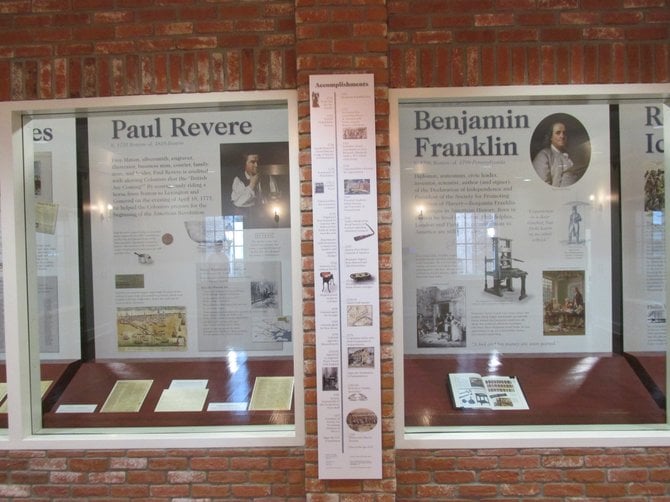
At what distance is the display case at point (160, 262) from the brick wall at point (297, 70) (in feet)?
0.92

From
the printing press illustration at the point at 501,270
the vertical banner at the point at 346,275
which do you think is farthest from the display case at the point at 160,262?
the printing press illustration at the point at 501,270

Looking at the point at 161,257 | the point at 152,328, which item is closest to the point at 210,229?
the point at 161,257

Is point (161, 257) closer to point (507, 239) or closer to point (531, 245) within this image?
point (507, 239)

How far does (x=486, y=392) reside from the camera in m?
2.57

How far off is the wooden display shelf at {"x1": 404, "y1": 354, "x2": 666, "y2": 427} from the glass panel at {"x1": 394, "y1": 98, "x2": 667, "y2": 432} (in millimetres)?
12

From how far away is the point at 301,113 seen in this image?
2.24 meters

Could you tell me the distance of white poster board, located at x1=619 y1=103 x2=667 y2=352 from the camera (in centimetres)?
262

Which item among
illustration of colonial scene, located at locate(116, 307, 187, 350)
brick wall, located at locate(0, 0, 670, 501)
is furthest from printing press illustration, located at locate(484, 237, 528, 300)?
illustration of colonial scene, located at locate(116, 307, 187, 350)

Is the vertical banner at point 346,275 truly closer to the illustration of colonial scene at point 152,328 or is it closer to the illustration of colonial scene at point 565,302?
the illustration of colonial scene at point 152,328

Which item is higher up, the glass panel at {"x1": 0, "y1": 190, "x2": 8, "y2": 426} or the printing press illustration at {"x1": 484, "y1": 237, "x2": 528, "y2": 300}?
the printing press illustration at {"x1": 484, "y1": 237, "x2": 528, "y2": 300}

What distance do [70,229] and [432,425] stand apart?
258cm

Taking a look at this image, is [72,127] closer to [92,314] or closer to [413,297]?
[92,314]

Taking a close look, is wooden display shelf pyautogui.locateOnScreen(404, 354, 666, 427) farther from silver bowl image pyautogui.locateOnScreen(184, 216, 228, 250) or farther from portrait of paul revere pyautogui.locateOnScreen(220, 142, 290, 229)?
silver bowl image pyautogui.locateOnScreen(184, 216, 228, 250)

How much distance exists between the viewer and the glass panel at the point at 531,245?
264 cm
